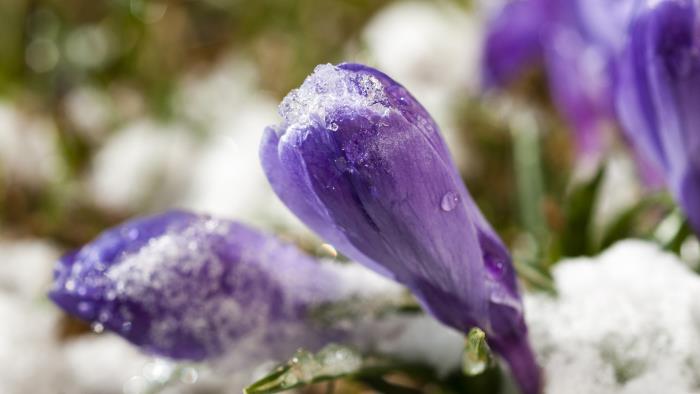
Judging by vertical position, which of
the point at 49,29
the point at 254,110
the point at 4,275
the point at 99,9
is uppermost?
the point at 99,9

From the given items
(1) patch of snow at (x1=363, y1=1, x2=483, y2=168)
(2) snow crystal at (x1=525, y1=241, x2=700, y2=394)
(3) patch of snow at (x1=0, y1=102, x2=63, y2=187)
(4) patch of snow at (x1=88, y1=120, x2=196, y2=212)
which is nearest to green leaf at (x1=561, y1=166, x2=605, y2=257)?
(2) snow crystal at (x1=525, y1=241, x2=700, y2=394)

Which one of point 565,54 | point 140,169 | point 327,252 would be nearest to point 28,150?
point 140,169

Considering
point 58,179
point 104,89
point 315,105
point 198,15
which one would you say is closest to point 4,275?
point 58,179

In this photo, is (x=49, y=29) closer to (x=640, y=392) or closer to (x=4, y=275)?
(x=4, y=275)

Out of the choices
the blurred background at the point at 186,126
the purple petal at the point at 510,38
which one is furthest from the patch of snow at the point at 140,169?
the purple petal at the point at 510,38

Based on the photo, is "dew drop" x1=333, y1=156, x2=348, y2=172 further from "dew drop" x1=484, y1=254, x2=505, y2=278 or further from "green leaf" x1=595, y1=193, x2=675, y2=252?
"green leaf" x1=595, y1=193, x2=675, y2=252

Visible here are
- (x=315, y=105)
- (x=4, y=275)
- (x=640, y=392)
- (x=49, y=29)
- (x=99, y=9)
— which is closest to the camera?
(x=315, y=105)
